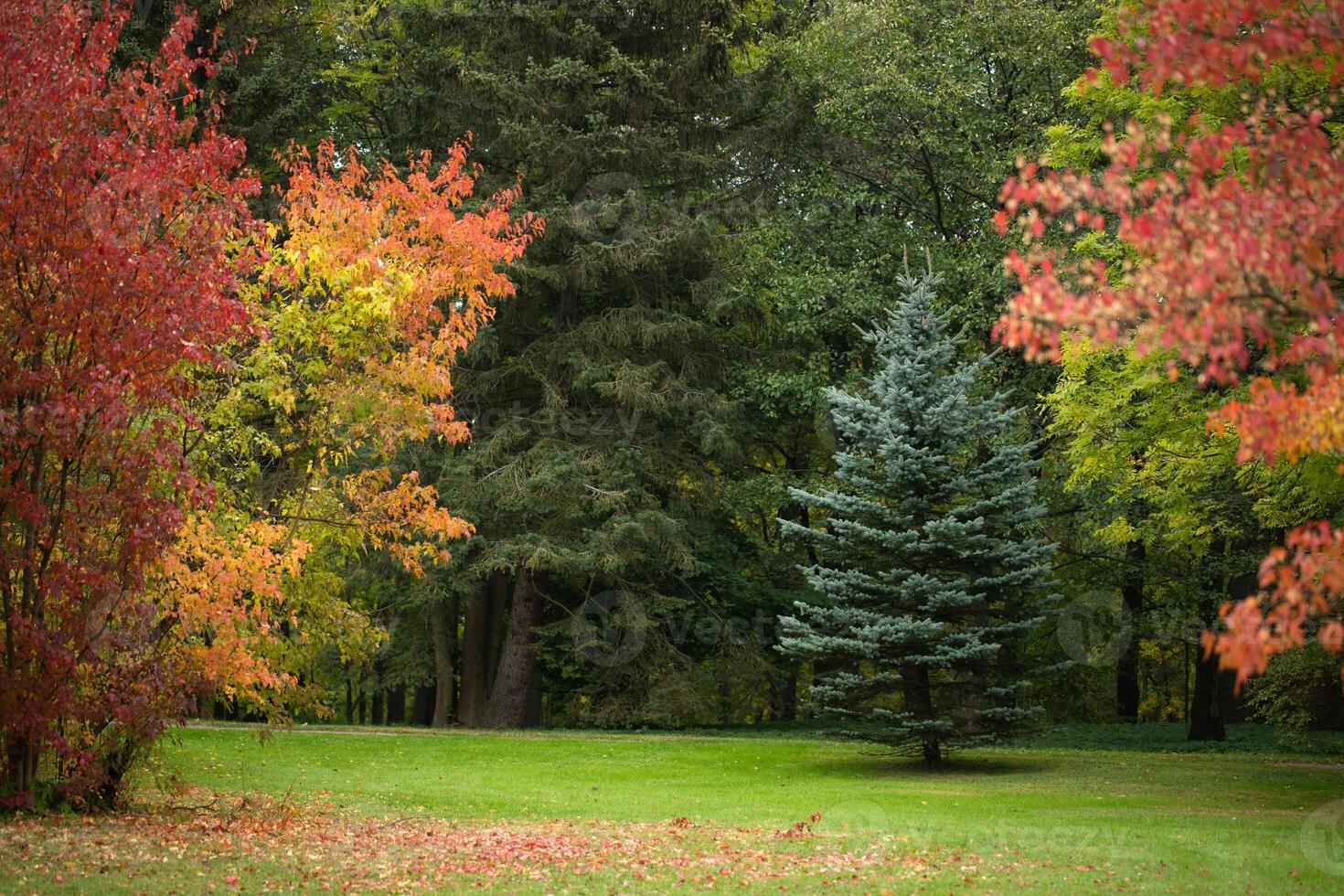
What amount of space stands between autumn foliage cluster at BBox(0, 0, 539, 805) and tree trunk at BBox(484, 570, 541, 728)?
1088 centimetres

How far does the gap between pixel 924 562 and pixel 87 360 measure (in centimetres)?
1132

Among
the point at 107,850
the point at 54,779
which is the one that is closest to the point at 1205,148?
the point at 107,850

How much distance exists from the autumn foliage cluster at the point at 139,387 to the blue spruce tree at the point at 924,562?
20.3 ft

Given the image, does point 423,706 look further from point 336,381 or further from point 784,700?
point 336,381

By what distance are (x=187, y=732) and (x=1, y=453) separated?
37.5 feet

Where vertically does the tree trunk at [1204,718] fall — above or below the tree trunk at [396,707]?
above

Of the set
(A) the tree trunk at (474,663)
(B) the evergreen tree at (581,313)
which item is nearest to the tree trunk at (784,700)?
(B) the evergreen tree at (581,313)

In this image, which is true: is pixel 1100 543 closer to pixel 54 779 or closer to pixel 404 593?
pixel 404 593

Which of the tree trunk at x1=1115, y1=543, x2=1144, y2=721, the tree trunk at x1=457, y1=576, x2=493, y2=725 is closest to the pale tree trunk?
the tree trunk at x1=457, y1=576, x2=493, y2=725

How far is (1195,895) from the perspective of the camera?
27.0 ft

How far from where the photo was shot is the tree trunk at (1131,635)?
A: 24.0 meters

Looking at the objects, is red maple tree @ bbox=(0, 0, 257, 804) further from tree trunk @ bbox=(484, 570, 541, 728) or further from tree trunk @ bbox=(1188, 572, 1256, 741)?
tree trunk @ bbox=(1188, 572, 1256, 741)

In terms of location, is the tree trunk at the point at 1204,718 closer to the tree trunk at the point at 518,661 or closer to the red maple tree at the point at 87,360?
the tree trunk at the point at 518,661

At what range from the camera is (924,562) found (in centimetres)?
1714
